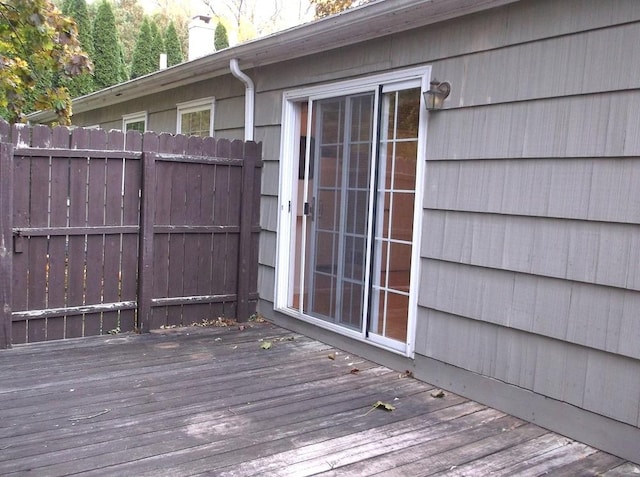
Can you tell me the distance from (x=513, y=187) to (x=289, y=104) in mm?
2409

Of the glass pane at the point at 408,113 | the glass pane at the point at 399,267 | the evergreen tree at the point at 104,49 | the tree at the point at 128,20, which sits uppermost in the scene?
the tree at the point at 128,20

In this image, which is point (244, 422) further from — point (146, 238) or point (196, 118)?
point (196, 118)

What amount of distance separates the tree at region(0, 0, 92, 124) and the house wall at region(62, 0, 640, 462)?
3423mm

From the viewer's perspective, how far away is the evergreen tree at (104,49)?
45.0 feet

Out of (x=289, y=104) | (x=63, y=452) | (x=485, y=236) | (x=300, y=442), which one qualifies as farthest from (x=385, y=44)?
(x=63, y=452)

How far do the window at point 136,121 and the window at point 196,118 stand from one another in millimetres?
1203

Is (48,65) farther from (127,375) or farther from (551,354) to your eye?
(551,354)

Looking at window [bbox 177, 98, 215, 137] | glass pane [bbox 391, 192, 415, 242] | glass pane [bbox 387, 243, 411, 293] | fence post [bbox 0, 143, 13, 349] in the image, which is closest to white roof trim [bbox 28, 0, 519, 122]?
window [bbox 177, 98, 215, 137]

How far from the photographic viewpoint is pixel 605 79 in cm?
274

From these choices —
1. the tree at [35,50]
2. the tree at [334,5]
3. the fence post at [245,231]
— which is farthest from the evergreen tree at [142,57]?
the fence post at [245,231]

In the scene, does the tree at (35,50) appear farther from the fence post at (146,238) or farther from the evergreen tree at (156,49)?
the evergreen tree at (156,49)

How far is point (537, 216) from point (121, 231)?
311 cm

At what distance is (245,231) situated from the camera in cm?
516

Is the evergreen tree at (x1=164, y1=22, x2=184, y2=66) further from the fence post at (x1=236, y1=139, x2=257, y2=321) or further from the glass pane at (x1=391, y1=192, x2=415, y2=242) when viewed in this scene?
the glass pane at (x1=391, y1=192, x2=415, y2=242)
